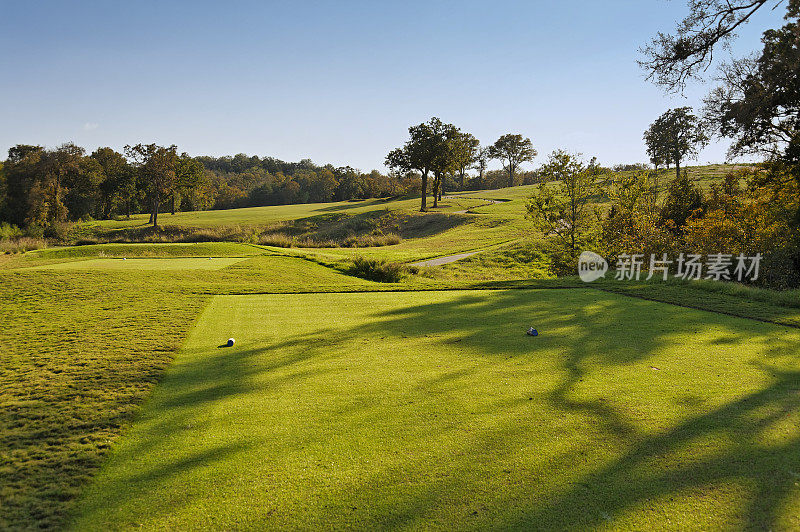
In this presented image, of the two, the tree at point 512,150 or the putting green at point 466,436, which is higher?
the tree at point 512,150

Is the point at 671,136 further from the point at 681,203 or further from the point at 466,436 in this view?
the point at 466,436

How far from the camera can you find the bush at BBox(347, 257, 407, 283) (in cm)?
1838

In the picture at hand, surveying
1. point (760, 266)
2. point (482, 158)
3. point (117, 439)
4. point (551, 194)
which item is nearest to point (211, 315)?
point (117, 439)

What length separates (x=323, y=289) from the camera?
43.9 feet

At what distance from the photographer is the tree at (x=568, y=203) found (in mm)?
23000

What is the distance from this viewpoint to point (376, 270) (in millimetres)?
19031

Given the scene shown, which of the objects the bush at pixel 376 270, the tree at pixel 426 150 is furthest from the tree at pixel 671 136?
the bush at pixel 376 270

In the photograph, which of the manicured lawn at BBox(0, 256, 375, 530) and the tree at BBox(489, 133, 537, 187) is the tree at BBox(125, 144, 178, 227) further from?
the tree at BBox(489, 133, 537, 187)

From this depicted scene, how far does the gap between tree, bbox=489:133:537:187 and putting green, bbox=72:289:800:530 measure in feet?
314

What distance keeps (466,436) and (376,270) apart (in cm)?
1492

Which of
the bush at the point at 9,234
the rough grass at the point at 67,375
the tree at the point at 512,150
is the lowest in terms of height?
the rough grass at the point at 67,375

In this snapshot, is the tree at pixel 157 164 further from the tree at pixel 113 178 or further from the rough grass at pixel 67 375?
the rough grass at pixel 67 375

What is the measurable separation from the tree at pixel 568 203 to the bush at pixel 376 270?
902 centimetres

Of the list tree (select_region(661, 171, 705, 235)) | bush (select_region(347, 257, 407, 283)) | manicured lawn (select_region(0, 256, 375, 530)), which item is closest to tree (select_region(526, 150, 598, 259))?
tree (select_region(661, 171, 705, 235))
